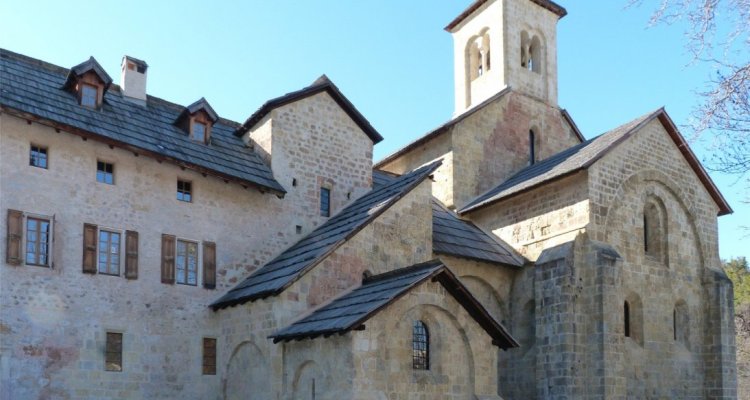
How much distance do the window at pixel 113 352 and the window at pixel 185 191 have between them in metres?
4.23

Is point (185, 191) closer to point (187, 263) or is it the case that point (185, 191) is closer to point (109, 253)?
point (187, 263)

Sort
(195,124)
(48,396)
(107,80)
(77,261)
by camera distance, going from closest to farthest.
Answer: (48,396) → (77,261) → (107,80) → (195,124)

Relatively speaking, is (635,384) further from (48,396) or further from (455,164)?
(48,396)

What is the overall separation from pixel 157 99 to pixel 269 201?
4752mm

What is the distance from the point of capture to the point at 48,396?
1986 cm

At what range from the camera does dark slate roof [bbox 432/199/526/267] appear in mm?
26594

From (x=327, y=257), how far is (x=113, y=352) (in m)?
5.90

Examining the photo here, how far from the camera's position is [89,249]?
843 inches

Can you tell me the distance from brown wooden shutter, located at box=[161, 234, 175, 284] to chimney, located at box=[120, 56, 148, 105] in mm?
4660

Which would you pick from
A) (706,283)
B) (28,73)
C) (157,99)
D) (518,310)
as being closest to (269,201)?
(157,99)

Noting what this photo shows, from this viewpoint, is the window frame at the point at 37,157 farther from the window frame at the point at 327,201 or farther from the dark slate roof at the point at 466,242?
the dark slate roof at the point at 466,242

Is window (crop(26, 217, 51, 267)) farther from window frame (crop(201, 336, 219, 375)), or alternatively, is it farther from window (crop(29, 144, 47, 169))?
window frame (crop(201, 336, 219, 375))

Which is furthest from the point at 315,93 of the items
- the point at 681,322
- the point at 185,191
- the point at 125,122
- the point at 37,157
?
the point at 681,322

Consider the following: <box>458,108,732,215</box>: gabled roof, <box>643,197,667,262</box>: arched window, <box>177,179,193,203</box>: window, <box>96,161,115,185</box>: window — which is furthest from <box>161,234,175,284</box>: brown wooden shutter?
<box>643,197,667,262</box>: arched window
